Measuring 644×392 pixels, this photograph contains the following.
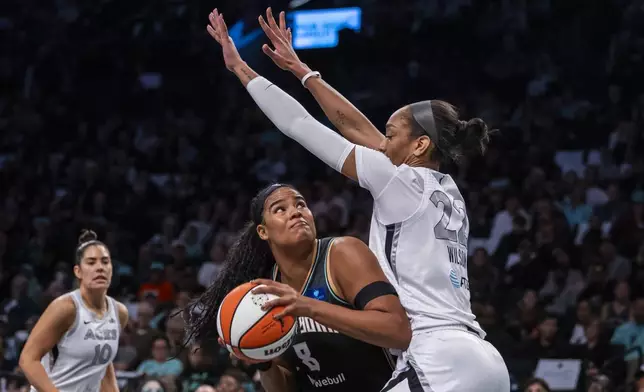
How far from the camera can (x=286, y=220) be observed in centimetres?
361

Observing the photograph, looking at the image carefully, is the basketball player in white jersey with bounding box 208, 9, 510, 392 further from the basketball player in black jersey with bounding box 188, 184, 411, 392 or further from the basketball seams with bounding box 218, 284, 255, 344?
the basketball seams with bounding box 218, 284, 255, 344

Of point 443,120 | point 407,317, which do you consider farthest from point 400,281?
point 443,120

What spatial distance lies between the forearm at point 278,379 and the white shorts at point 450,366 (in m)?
0.74

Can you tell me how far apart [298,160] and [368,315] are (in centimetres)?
877

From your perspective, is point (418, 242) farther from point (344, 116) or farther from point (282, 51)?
point (282, 51)

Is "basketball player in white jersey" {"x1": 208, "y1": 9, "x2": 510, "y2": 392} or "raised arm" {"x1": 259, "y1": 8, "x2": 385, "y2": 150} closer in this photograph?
"basketball player in white jersey" {"x1": 208, "y1": 9, "x2": 510, "y2": 392}

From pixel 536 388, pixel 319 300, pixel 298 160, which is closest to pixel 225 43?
pixel 319 300

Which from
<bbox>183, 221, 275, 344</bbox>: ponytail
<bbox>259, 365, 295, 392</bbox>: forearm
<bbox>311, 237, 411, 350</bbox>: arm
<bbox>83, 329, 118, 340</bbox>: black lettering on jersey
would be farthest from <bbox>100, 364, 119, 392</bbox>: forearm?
<bbox>311, 237, 411, 350</bbox>: arm

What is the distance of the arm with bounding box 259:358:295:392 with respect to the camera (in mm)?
3895

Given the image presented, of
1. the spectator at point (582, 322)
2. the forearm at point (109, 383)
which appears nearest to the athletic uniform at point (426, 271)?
the forearm at point (109, 383)

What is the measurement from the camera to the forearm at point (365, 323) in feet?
10.3

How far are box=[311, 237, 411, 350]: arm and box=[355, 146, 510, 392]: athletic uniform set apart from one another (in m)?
0.07

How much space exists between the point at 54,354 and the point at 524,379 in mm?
3617

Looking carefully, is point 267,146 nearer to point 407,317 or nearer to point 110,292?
point 110,292
